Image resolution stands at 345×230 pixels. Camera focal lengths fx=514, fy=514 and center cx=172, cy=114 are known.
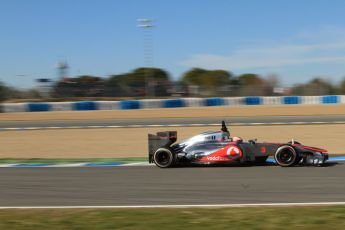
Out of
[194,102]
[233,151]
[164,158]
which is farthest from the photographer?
[194,102]

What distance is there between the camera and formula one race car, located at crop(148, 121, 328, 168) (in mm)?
10852

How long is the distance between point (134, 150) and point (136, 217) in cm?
932

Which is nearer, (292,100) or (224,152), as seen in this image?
(224,152)

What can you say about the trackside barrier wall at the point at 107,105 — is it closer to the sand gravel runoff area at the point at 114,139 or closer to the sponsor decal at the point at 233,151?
the sand gravel runoff area at the point at 114,139

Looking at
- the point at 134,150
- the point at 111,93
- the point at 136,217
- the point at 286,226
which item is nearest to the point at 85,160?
the point at 134,150

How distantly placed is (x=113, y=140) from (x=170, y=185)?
991cm

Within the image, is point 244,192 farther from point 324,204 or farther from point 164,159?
point 164,159

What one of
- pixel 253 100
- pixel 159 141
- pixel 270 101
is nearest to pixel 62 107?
pixel 253 100

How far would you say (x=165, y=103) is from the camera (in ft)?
140

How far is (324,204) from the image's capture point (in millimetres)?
7363

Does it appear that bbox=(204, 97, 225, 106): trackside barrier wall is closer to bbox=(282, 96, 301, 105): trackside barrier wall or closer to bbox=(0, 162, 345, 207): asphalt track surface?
bbox=(282, 96, 301, 105): trackside barrier wall

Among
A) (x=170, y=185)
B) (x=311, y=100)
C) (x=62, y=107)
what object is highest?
(x=62, y=107)

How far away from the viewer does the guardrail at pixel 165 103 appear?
41.0 m

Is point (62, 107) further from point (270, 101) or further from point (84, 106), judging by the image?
point (270, 101)
